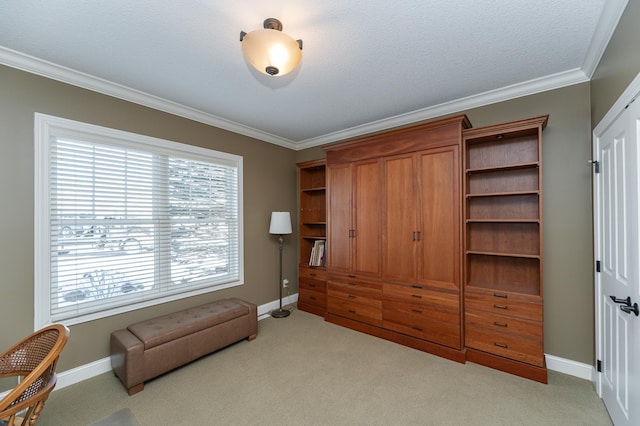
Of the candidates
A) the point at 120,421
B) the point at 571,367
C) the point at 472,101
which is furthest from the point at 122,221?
the point at 571,367

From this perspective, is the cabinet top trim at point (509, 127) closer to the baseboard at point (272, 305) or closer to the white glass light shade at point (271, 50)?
the white glass light shade at point (271, 50)

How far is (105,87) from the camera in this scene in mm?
2547

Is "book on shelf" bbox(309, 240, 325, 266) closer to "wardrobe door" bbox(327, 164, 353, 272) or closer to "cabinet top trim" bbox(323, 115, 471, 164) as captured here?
"wardrobe door" bbox(327, 164, 353, 272)

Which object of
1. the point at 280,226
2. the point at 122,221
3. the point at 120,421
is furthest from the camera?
the point at 280,226

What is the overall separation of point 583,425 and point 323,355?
2.04 meters

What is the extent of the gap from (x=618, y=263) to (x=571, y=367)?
1.28 m

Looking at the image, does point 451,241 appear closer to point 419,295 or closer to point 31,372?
point 419,295

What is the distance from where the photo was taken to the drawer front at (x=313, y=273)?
4.03 meters

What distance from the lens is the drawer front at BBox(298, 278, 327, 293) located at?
4.02 m

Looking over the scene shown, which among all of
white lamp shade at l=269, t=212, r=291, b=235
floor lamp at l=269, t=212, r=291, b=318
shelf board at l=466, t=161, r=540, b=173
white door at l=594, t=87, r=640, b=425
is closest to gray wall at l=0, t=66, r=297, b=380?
floor lamp at l=269, t=212, r=291, b=318

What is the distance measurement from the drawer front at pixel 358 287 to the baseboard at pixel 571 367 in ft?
5.48

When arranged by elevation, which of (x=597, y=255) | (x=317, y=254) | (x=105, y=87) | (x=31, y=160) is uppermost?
(x=105, y=87)

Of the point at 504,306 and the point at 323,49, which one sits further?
the point at 504,306

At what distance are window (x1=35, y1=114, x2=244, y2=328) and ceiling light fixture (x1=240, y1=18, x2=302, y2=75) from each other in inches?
73.4
